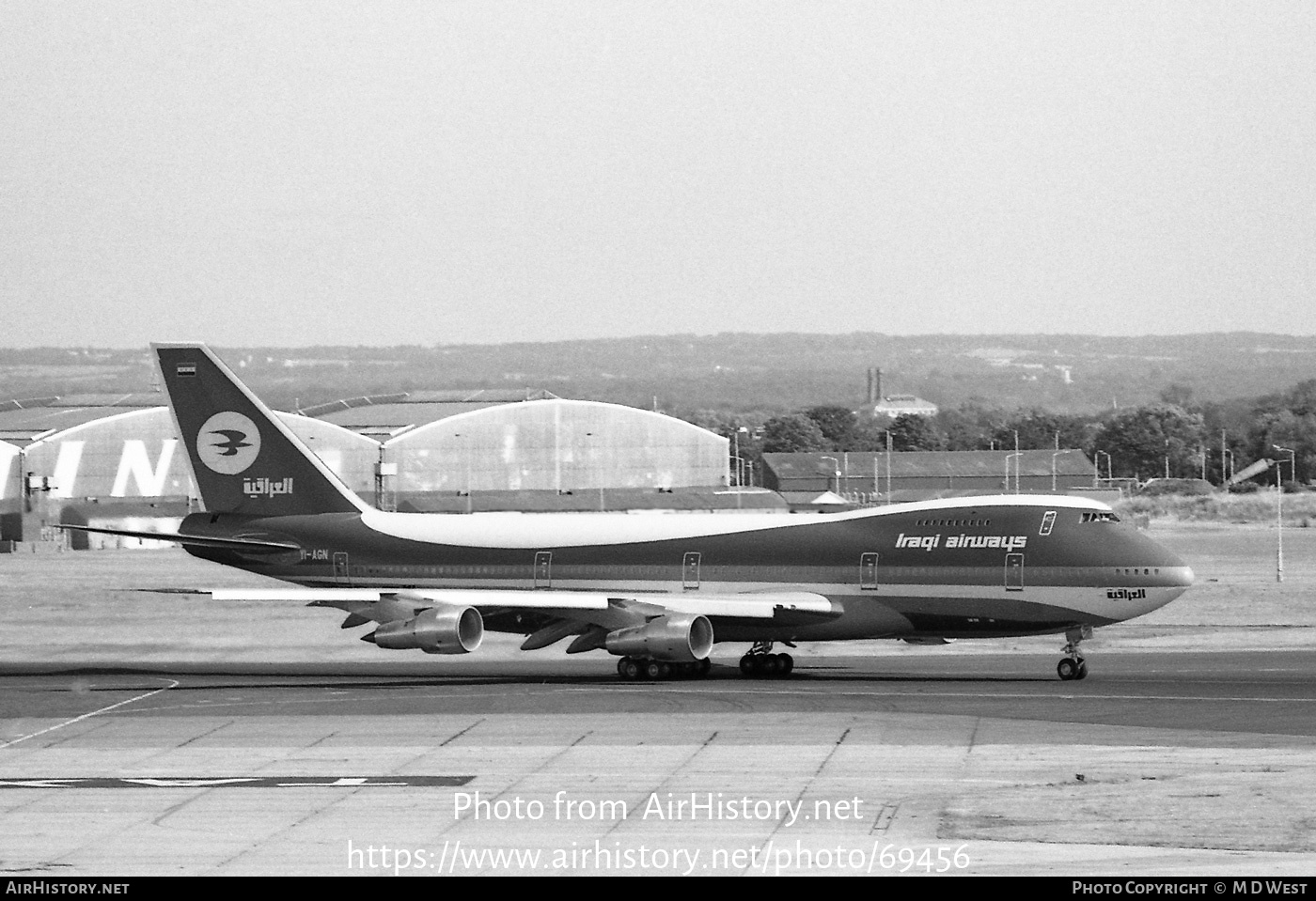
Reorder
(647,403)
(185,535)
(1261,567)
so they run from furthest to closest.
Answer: (647,403), (1261,567), (185,535)

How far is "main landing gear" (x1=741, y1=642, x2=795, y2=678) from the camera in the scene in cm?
4144

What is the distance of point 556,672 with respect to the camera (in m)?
43.2

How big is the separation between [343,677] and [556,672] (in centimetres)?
517

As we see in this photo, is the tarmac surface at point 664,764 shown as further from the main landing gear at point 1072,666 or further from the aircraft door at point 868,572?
the aircraft door at point 868,572

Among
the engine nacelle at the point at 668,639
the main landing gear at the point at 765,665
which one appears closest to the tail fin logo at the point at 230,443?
the engine nacelle at the point at 668,639

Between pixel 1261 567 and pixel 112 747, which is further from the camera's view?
pixel 1261 567

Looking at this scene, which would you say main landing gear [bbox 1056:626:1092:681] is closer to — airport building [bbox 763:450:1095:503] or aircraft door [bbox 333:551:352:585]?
aircraft door [bbox 333:551:352:585]

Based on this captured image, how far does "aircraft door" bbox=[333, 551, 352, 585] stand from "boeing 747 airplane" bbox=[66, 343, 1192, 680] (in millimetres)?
48

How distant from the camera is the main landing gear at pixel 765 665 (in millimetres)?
41438

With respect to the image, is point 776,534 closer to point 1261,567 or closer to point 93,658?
point 93,658

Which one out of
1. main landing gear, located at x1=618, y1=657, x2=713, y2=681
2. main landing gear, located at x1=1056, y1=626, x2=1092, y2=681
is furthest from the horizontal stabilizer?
main landing gear, located at x1=1056, y1=626, x2=1092, y2=681

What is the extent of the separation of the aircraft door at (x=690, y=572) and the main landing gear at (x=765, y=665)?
2.06 metres

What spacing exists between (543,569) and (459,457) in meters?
76.3

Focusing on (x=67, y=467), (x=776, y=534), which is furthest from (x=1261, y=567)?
(x=67, y=467)
